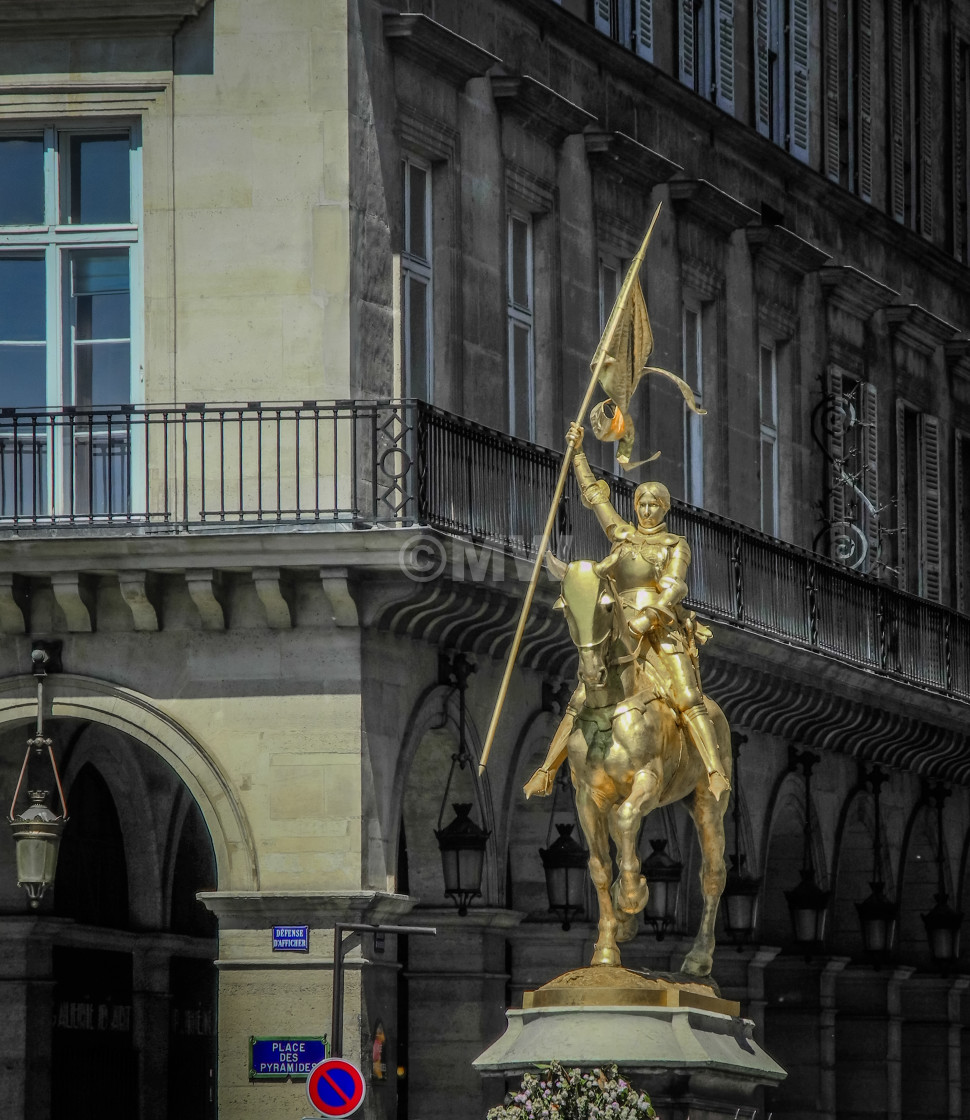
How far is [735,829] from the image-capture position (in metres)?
Answer: 36.1

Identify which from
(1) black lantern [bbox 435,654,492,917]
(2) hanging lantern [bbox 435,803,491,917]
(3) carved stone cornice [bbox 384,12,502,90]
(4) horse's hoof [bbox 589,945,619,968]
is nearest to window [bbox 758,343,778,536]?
(3) carved stone cornice [bbox 384,12,502,90]

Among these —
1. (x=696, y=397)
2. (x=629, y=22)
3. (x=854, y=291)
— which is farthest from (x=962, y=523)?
(x=629, y=22)

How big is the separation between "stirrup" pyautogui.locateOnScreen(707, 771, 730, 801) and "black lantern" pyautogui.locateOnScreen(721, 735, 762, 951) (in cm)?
1039

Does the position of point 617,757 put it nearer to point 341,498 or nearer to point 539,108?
point 341,498

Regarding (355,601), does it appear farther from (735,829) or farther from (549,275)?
(735,829)

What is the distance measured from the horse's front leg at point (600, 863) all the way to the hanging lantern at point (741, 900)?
1089 cm

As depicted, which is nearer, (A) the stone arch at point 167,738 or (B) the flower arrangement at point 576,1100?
(B) the flower arrangement at point 576,1100

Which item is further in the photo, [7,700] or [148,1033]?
[148,1033]

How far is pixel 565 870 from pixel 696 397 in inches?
231

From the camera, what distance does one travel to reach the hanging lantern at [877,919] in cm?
3922

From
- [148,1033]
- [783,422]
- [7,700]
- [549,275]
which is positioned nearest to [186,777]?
[7,700]

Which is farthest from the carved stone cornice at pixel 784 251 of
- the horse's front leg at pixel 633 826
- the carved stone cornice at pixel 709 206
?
the horse's front leg at pixel 633 826

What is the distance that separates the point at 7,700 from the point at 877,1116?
1414 centimetres

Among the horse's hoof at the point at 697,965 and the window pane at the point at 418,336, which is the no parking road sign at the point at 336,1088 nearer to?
the horse's hoof at the point at 697,965
